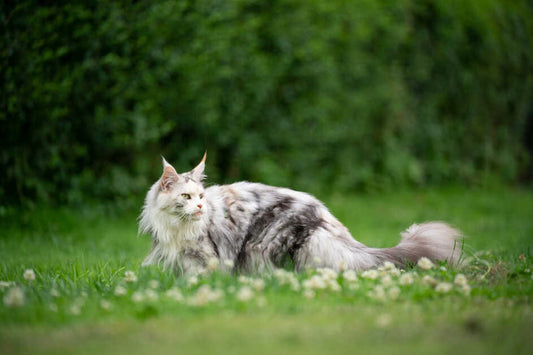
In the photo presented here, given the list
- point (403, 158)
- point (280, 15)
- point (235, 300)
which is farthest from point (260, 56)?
point (235, 300)

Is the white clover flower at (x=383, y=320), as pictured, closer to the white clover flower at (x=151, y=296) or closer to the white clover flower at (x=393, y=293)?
the white clover flower at (x=393, y=293)

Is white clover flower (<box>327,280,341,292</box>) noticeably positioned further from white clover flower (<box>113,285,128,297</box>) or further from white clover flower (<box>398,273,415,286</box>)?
white clover flower (<box>113,285,128,297</box>)

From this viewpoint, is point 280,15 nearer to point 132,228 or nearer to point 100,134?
point 100,134

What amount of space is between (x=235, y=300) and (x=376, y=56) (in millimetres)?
8352

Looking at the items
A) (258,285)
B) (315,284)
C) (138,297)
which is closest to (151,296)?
(138,297)

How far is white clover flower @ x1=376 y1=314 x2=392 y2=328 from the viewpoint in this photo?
313 centimetres

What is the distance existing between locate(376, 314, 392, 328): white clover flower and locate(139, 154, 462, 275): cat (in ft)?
3.52

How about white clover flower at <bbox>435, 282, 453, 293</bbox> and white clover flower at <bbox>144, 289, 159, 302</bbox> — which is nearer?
white clover flower at <bbox>144, 289, 159, 302</bbox>

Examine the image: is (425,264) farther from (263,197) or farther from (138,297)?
(138,297)

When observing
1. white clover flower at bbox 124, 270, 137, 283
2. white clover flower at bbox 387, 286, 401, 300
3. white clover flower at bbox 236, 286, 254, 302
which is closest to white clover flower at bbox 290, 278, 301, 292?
white clover flower at bbox 236, 286, 254, 302

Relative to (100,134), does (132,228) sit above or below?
below

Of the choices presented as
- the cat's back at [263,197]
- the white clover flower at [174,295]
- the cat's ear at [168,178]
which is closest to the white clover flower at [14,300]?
the white clover flower at [174,295]

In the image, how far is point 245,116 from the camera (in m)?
9.19

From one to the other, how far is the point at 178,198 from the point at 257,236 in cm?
70
